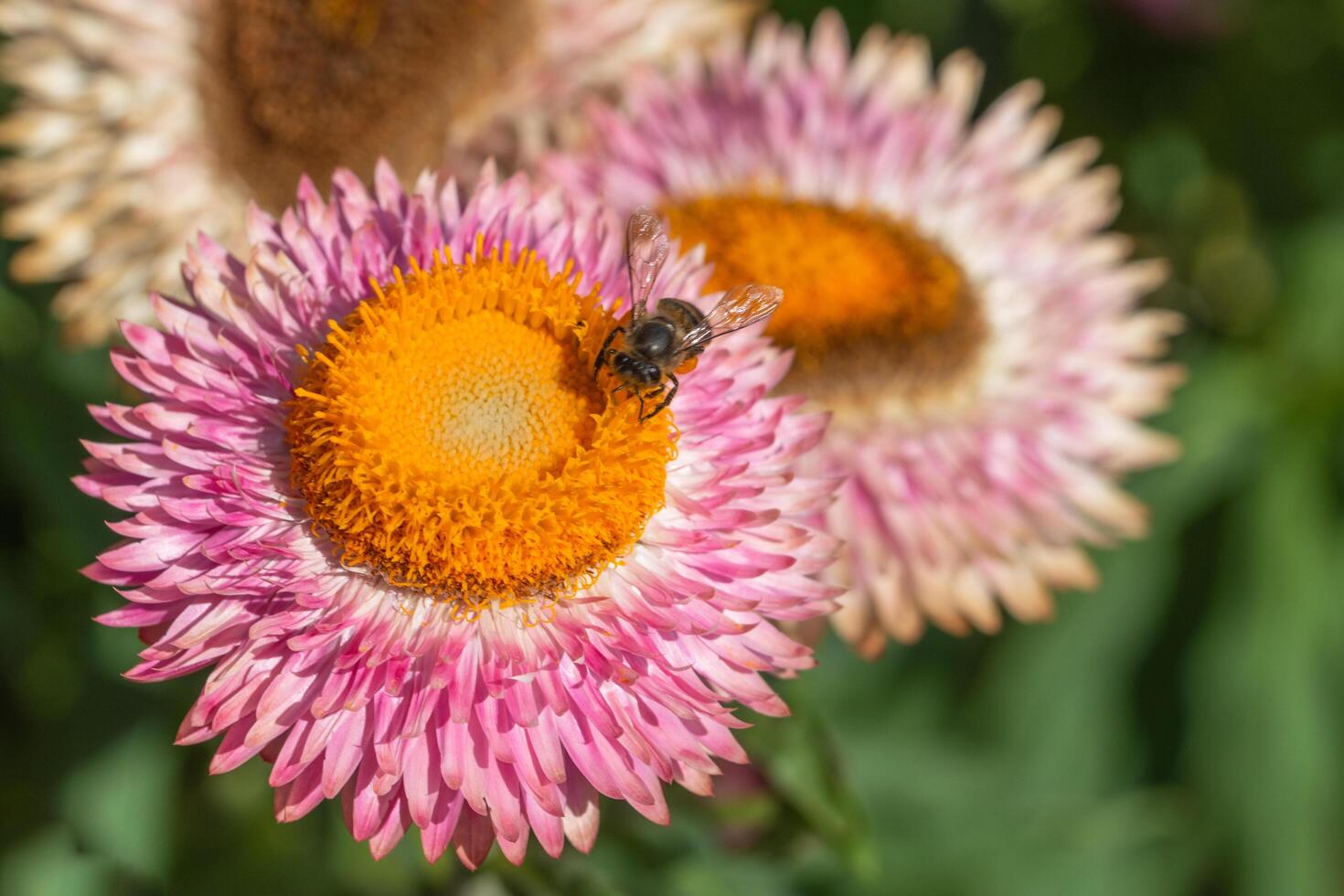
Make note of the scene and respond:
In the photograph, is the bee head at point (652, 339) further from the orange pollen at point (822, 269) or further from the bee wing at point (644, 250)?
the orange pollen at point (822, 269)

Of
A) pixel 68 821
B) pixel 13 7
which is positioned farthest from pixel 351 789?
pixel 13 7

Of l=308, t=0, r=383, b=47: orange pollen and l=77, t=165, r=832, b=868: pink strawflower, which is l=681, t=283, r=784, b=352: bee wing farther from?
l=308, t=0, r=383, b=47: orange pollen

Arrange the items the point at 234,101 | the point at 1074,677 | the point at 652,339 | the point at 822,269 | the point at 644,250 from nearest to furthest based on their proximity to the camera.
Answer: the point at 652,339 → the point at 644,250 → the point at 822,269 → the point at 234,101 → the point at 1074,677

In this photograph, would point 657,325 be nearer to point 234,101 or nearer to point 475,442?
point 475,442

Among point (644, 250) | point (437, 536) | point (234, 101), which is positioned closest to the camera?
point (437, 536)

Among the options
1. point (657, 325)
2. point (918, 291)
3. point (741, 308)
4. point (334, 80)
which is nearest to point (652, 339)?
point (657, 325)

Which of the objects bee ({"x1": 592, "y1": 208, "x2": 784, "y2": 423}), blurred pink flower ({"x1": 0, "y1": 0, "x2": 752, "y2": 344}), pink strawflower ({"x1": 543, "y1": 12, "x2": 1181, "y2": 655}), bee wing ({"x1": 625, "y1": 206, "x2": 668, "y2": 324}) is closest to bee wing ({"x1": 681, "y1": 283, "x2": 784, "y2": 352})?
bee ({"x1": 592, "y1": 208, "x2": 784, "y2": 423})
